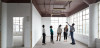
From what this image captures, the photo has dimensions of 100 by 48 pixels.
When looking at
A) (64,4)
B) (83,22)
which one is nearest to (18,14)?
(64,4)

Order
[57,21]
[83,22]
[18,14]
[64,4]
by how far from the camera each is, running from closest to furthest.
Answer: [18,14]
[83,22]
[64,4]
[57,21]

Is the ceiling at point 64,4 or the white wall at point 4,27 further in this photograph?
the ceiling at point 64,4

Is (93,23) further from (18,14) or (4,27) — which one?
(4,27)

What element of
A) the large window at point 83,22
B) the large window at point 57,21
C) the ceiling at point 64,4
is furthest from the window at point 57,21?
the large window at point 83,22

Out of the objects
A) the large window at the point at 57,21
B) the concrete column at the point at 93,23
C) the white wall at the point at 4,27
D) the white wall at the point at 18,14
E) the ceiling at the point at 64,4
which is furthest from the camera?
the large window at the point at 57,21

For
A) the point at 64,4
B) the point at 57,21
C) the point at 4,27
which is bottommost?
the point at 4,27

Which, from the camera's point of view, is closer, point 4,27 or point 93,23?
point 4,27

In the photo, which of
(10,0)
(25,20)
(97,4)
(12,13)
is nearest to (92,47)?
(97,4)

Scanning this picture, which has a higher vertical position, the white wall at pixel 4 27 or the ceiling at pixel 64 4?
the ceiling at pixel 64 4

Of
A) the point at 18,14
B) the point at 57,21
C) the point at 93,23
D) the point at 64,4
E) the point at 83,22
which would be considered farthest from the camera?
the point at 57,21

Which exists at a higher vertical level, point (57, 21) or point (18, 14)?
point (18, 14)

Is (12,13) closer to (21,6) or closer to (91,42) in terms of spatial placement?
(21,6)

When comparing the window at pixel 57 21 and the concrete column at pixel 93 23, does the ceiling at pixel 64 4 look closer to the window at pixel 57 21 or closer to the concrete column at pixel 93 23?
the concrete column at pixel 93 23

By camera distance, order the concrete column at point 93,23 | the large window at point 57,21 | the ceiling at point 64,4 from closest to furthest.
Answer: the concrete column at point 93,23 → the ceiling at point 64,4 → the large window at point 57,21
